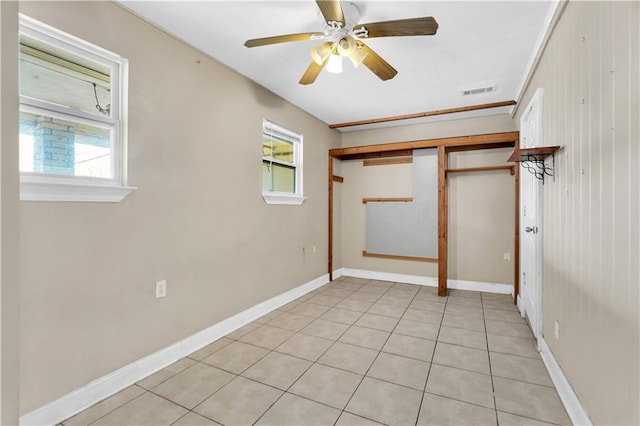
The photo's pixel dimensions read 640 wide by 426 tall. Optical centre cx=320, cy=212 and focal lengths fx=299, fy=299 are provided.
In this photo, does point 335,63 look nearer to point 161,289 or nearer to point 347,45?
point 347,45

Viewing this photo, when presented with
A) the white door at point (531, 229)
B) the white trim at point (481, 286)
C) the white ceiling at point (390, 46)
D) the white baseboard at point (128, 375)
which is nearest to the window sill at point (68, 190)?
the white baseboard at point (128, 375)

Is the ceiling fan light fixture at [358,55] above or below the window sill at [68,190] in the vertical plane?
above

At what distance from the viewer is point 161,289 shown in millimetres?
2260

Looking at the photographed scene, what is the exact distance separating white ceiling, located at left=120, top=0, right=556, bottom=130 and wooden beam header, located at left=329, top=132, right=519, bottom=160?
0.46m

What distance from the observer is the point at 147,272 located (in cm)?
216

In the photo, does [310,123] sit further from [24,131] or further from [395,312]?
[24,131]

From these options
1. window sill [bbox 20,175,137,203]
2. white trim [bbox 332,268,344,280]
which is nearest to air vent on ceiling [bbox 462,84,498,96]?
white trim [bbox 332,268,344,280]

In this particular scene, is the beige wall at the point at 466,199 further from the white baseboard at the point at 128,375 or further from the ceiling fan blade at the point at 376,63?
the white baseboard at the point at 128,375

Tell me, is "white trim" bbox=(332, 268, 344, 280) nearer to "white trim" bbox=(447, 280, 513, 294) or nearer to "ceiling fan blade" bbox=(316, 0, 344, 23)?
"white trim" bbox=(447, 280, 513, 294)

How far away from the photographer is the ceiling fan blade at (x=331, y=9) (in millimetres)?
1690

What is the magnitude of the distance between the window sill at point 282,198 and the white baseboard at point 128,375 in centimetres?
118

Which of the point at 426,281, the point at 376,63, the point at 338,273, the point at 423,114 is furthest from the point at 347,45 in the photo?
the point at 338,273

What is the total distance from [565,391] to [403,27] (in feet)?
7.94

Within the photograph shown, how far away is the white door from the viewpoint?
2.49 m
